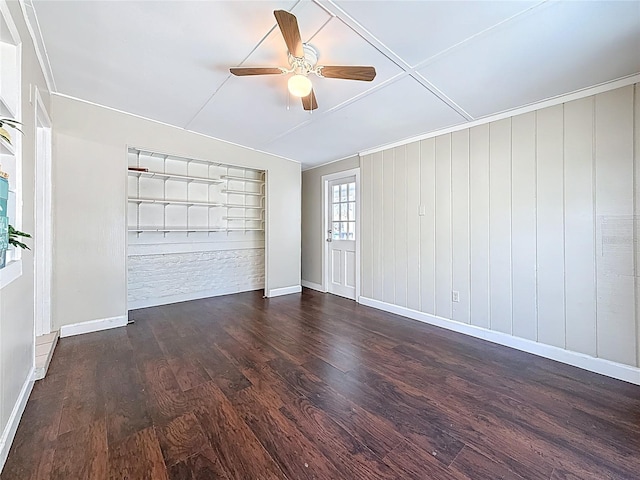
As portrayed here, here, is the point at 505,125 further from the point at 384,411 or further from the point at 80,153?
the point at 80,153

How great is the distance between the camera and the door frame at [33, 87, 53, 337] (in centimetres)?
267

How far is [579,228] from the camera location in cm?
240

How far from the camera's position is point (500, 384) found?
2105 millimetres

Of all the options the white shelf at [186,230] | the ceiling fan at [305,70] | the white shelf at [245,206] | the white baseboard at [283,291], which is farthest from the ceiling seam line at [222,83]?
the white baseboard at [283,291]

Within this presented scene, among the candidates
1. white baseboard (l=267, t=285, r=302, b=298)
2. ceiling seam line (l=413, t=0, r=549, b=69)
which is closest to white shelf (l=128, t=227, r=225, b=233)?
white baseboard (l=267, t=285, r=302, b=298)

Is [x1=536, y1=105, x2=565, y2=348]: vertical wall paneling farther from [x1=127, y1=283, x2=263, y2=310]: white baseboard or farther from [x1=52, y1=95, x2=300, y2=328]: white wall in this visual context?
[x1=127, y1=283, x2=263, y2=310]: white baseboard

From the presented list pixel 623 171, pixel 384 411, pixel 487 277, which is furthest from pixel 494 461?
pixel 623 171

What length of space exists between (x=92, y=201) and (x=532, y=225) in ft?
15.0

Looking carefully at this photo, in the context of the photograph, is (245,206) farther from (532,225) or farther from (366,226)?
(532,225)

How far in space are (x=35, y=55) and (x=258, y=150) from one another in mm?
2680

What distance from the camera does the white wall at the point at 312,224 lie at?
17.2ft

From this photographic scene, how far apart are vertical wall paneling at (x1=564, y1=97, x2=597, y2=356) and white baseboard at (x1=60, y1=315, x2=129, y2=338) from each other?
460cm

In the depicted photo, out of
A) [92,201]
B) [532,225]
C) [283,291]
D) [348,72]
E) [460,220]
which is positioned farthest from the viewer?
[283,291]

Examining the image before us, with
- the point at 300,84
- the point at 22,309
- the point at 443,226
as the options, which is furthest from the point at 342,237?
the point at 22,309
